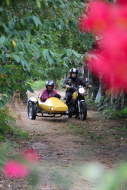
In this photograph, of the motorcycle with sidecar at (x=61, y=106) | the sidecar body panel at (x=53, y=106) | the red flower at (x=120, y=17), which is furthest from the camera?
the motorcycle with sidecar at (x=61, y=106)

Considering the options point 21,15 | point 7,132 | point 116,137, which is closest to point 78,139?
point 116,137

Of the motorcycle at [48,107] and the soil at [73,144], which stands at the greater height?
the motorcycle at [48,107]

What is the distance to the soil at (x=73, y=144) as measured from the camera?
4.81 meters

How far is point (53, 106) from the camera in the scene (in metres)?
10.6

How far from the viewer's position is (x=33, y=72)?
4121mm

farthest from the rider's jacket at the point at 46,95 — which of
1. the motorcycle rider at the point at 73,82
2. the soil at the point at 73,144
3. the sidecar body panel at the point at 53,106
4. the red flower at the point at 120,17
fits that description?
the red flower at the point at 120,17

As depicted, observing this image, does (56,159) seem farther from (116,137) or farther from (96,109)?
(96,109)

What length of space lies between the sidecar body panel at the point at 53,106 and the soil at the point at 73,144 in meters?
0.42

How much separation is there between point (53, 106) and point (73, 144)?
3.33 meters

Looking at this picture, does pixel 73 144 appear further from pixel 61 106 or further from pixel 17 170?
pixel 17 170

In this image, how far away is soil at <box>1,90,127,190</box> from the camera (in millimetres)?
4807

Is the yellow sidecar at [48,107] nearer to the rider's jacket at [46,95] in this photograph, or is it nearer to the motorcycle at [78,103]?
the rider's jacket at [46,95]

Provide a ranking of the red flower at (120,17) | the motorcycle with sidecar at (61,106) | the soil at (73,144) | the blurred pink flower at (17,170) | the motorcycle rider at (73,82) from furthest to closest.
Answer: the motorcycle rider at (73,82)
the motorcycle with sidecar at (61,106)
the soil at (73,144)
the blurred pink flower at (17,170)
the red flower at (120,17)

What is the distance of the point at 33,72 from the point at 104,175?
11.9 feet
